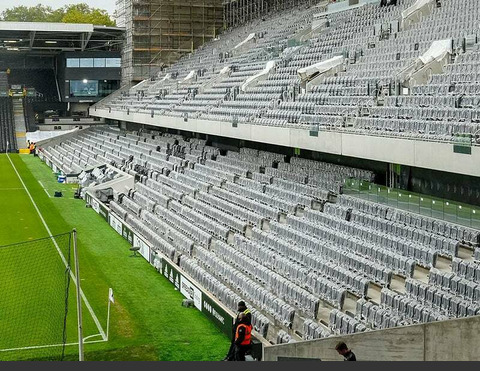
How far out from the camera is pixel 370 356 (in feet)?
28.4

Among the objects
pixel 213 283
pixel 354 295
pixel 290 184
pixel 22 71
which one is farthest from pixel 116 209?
pixel 22 71

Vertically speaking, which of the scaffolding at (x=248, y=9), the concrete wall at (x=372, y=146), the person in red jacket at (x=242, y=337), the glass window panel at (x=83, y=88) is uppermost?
the scaffolding at (x=248, y=9)

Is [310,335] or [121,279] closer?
[310,335]

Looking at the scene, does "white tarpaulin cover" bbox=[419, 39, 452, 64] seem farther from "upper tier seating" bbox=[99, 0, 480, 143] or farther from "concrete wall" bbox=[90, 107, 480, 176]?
"concrete wall" bbox=[90, 107, 480, 176]

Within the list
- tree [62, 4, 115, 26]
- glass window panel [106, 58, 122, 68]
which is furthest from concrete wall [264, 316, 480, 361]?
tree [62, 4, 115, 26]

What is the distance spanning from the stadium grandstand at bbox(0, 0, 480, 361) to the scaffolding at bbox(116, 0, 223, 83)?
14.7m

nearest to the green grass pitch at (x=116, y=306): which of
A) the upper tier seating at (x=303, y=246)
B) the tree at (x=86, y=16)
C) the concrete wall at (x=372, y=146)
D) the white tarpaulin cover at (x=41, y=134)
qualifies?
the upper tier seating at (x=303, y=246)

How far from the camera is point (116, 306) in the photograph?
13.4m

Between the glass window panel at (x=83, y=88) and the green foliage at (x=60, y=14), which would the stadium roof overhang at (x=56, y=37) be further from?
the glass window panel at (x=83, y=88)

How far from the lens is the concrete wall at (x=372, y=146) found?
1200 cm

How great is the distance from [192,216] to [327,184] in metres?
3.78

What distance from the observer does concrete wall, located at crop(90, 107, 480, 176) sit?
39.4 feet

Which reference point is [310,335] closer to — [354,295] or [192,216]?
[354,295]

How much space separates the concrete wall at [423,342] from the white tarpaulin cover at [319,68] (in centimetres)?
1380
